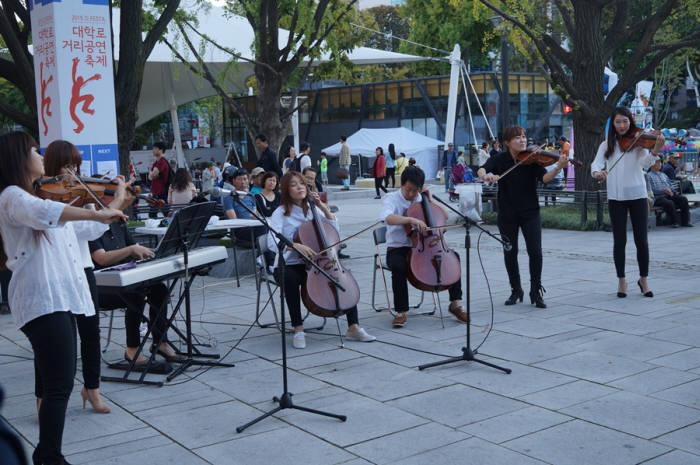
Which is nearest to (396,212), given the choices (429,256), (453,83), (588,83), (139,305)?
(429,256)

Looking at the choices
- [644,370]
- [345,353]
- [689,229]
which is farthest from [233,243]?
[689,229]

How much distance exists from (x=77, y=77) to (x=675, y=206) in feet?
32.6

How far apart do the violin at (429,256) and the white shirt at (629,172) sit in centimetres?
191

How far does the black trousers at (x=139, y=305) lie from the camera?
539 centimetres

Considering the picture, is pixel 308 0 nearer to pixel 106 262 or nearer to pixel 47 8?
pixel 47 8

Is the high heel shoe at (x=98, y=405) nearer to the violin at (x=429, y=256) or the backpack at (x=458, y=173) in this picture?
the violin at (x=429, y=256)

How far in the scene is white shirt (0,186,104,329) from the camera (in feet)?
11.6

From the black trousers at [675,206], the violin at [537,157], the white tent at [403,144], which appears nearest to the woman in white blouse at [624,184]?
the violin at [537,157]

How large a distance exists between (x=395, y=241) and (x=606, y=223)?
7297 millimetres

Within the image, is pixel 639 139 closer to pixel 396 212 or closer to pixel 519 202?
pixel 519 202

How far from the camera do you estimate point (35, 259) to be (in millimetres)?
3660

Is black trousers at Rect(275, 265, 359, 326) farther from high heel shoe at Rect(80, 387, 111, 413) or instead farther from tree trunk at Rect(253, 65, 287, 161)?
tree trunk at Rect(253, 65, 287, 161)

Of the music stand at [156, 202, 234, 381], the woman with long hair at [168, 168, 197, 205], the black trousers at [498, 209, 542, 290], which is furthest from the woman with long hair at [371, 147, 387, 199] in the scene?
the music stand at [156, 202, 234, 381]

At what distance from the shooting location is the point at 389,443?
13.1ft
